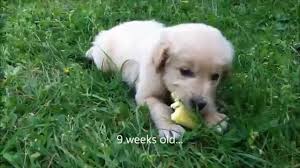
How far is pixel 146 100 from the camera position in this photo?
4172 mm

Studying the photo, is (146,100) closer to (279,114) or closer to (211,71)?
(211,71)

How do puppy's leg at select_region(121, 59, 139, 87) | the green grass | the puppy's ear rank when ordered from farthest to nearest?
1. puppy's leg at select_region(121, 59, 139, 87)
2. the puppy's ear
3. the green grass

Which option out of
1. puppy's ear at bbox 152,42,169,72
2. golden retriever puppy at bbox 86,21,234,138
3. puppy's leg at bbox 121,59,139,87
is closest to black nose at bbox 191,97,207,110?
golden retriever puppy at bbox 86,21,234,138

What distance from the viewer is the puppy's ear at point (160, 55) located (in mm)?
3977

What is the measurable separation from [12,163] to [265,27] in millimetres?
2797

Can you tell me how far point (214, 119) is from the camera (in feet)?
13.1

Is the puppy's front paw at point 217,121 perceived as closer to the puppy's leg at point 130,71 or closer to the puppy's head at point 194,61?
the puppy's head at point 194,61

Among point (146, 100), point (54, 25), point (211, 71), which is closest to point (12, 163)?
point (146, 100)

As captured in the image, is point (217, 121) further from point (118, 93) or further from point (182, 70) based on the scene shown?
point (118, 93)

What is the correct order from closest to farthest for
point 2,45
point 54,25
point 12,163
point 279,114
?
point 12,163 → point 279,114 → point 2,45 → point 54,25

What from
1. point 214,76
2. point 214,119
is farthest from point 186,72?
point 214,119

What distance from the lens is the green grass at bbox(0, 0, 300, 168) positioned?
3743 mm

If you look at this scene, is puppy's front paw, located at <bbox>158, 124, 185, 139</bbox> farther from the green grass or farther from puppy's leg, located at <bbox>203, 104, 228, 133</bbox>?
puppy's leg, located at <bbox>203, 104, 228, 133</bbox>

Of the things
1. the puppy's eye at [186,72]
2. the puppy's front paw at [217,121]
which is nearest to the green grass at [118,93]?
the puppy's front paw at [217,121]
